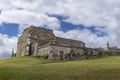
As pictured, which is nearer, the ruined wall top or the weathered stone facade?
the weathered stone facade

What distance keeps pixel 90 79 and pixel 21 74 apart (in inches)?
359

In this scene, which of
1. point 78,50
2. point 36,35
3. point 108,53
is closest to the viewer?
point 78,50

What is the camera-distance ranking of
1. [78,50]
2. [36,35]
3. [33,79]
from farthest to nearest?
1. [36,35]
2. [78,50]
3. [33,79]

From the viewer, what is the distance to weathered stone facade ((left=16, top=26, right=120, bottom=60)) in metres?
66.2

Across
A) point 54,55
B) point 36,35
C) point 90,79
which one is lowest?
point 90,79

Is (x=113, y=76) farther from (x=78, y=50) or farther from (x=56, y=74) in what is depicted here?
(x=78, y=50)

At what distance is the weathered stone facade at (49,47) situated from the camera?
217 ft

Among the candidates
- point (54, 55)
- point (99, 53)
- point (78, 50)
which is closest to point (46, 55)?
point (54, 55)

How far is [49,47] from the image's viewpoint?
66188 mm

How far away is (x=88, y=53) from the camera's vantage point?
7075 centimetres

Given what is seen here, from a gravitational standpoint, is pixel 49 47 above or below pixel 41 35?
below

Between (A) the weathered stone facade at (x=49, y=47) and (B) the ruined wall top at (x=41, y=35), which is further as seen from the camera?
(B) the ruined wall top at (x=41, y=35)

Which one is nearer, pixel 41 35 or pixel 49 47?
pixel 49 47

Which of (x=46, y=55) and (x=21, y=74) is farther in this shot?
(x=46, y=55)
